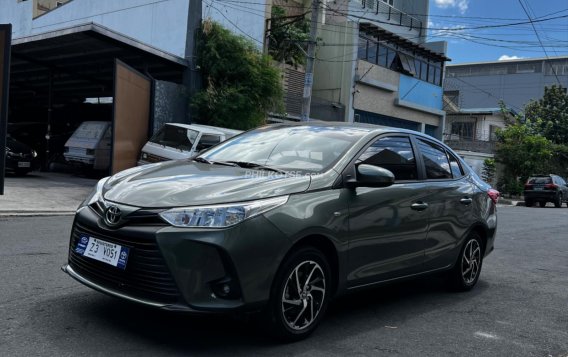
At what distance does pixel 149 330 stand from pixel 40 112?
2428 centimetres

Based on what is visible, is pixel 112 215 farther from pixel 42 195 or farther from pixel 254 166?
pixel 42 195

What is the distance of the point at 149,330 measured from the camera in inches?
153

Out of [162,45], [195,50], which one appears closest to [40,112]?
[162,45]

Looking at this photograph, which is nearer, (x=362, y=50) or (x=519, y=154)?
(x=362, y=50)

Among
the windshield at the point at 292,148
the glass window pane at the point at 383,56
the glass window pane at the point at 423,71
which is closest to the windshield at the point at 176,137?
the windshield at the point at 292,148

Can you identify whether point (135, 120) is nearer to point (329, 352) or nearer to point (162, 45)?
point (162, 45)

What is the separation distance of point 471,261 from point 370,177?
2420 mm

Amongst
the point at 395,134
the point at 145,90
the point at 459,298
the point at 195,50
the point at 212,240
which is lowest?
the point at 459,298

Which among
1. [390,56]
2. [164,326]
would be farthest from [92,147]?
[390,56]

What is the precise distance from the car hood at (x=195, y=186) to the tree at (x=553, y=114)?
40.9m

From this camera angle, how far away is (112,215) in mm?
3643

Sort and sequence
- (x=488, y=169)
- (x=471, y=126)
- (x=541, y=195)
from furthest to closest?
(x=471, y=126)
(x=488, y=169)
(x=541, y=195)

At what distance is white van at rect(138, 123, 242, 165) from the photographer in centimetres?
1260

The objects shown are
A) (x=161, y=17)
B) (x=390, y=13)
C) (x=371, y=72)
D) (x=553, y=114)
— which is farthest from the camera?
(x=553, y=114)
